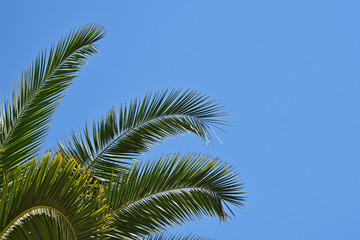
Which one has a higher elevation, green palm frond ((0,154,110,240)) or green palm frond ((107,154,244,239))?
green palm frond ((107,154,244,239))

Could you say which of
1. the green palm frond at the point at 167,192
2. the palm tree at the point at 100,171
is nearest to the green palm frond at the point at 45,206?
the palm tree at the point at 100,171

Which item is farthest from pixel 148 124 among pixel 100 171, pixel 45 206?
pixel 45 206

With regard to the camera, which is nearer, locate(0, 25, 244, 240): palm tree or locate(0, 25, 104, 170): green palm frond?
locate(0, 25, 244, 240): palm tree

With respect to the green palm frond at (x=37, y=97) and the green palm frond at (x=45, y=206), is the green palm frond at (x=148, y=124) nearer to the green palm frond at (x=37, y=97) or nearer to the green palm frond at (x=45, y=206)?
the green palm frond at (x=37, y=97)

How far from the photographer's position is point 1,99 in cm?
610

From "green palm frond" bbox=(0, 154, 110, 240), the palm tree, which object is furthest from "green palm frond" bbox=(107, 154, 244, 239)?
"green palm frond" bbox=(0, 154, 110, 240)

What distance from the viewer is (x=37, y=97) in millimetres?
6383

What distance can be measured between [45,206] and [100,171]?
3.20m

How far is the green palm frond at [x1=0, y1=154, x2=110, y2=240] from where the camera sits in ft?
10.7

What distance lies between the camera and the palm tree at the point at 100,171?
11.0 ft

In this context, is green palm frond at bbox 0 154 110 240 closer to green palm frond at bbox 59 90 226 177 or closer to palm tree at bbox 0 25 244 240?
palm tree at bbox 0 25 244 240

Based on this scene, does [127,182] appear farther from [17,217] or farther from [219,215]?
[17,217]

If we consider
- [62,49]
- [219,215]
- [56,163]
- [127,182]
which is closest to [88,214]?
[56,163]

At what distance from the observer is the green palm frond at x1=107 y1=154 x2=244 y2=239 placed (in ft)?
18.0
